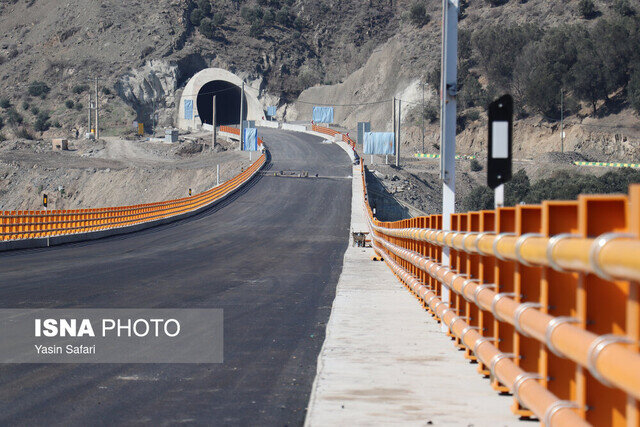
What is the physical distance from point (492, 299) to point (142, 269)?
1618cm

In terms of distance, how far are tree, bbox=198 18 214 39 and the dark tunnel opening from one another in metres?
20.7

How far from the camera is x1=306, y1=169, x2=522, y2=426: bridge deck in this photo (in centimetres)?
617

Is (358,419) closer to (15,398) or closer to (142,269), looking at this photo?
(15,398)

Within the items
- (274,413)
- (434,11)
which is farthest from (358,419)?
(434,11)

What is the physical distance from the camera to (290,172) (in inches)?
2805

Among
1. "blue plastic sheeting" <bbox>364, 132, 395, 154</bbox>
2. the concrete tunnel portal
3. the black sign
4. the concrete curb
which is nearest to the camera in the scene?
the black sign

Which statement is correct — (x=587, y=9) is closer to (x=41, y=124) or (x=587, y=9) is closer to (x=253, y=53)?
(x=253, y=53)

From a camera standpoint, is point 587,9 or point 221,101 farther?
point 221,101

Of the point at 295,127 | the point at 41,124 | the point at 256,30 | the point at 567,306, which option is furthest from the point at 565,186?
the point at 256,30

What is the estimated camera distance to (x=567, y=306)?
14.9 feet

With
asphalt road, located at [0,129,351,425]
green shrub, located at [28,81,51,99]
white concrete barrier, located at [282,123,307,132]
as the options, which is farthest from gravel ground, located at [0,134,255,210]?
green shrub, located at [28,81,51,99]

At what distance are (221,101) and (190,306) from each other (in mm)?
127562

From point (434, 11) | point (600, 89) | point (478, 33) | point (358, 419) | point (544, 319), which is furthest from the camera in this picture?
point (434, 11)

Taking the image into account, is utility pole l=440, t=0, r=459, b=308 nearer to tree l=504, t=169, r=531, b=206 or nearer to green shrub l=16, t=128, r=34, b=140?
tree l=504, t=169, r=531, b=206
